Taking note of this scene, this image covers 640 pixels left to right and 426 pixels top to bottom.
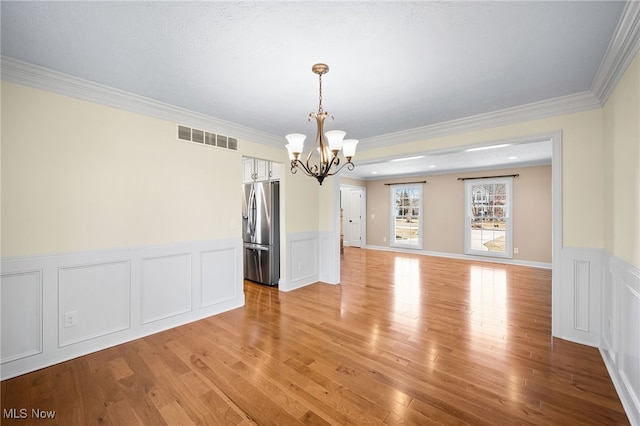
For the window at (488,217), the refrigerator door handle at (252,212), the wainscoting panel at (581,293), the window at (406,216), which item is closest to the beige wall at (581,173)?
the wainscoting panel at (581,293)

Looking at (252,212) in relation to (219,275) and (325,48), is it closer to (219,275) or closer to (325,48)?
(219,275)

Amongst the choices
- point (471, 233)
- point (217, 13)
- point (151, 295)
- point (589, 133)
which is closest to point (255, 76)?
point (217, 13)

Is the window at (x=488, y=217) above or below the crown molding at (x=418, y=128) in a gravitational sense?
below

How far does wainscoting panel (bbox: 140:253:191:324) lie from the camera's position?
3012 millimetres

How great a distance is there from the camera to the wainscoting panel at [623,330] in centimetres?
176

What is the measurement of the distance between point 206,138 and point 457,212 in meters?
6.88

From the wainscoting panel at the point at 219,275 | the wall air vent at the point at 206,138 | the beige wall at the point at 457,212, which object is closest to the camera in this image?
the wall air vent at the point at 206,138

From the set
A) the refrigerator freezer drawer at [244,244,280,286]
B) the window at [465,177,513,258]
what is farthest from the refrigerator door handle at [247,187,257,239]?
the window at [465,177,513,258]

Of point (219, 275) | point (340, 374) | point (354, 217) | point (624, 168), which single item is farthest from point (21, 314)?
point (354, 217)

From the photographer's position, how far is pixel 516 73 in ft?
7.72

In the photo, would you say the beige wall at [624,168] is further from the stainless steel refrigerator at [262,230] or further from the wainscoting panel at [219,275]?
the stainless steel refrigerator at [262,230]

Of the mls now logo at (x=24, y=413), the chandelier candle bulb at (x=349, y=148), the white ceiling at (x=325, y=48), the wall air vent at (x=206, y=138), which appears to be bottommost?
the mls now logo at (x=24, y=413)

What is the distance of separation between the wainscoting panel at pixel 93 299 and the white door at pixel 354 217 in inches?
304

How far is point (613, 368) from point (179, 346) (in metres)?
3.86
